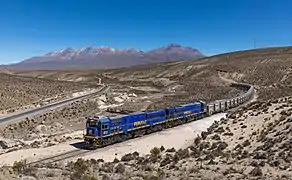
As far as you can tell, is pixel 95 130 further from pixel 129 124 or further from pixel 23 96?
pixel 23 96

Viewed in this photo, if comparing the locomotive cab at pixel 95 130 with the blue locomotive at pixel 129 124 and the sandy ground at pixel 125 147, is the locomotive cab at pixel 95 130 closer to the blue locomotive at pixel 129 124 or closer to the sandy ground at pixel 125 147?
the blue locomotive at pixel 129 124

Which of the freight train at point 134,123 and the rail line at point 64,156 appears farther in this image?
the freight train at point 134,123

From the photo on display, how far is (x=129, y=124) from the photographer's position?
128 feet

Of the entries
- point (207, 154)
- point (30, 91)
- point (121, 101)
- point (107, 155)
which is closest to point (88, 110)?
point (121, 101)

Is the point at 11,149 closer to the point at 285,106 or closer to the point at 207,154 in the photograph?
the point at 207,154

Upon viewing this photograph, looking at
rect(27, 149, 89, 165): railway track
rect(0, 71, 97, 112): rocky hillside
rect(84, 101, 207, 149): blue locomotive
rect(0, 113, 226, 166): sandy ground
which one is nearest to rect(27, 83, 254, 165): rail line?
rect(27, 149, 89, 165): railway track

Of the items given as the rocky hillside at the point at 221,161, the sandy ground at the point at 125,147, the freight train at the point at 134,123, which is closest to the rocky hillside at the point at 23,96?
the freight train at the point at 134,123

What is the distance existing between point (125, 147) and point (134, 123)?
15.4 ft

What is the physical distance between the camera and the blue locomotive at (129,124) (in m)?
34.9

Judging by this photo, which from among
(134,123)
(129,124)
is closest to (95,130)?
(129,124)

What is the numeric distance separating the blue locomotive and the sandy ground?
2.68ft

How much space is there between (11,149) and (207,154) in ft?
67.0

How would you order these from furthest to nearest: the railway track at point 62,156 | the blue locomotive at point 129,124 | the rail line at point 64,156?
the blue locomotive at point 129,124 < the rail line at point 64,156 < the railway track at point 62,156

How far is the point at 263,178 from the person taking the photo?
1800 centimetres
